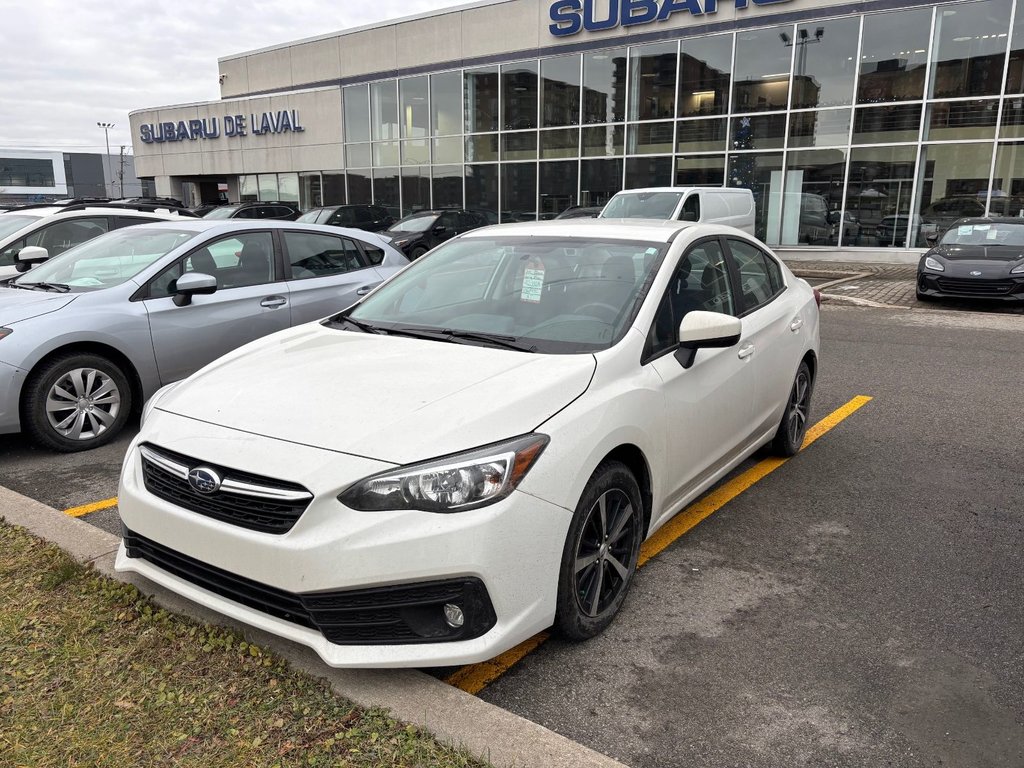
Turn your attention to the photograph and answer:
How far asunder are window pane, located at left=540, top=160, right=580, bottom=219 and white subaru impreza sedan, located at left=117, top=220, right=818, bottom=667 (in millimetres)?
21160

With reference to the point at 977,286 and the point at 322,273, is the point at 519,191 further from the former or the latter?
the point at 322,273

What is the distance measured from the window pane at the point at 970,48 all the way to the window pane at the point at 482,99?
13113mm

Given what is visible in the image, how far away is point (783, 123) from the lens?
20.8m

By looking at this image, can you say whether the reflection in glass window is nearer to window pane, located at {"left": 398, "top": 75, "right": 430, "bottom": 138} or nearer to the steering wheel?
window pane, located at {"left": 398, "top": 75, "right": 430, "bottom": 138}

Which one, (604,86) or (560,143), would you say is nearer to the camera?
(604,86)

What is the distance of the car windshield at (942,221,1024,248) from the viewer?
1323 centimetres

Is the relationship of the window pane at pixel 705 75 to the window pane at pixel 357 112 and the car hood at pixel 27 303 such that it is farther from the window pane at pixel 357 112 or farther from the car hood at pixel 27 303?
the car hood at pixel 27 303

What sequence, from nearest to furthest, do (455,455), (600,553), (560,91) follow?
(455,455) < (600,553) < (560,91)

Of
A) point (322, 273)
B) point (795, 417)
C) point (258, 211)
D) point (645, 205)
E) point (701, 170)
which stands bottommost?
point (795, 417)

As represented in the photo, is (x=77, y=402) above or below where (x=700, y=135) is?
below

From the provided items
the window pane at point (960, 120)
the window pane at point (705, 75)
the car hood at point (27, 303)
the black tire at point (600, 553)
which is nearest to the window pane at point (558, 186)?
the window pane at point (705, 75)

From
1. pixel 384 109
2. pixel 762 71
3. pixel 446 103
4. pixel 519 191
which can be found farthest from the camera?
pixel 384 109

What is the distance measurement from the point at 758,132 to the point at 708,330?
1983 centimetres

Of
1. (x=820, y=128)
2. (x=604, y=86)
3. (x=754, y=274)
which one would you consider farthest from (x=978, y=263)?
(x=604, y=86)
